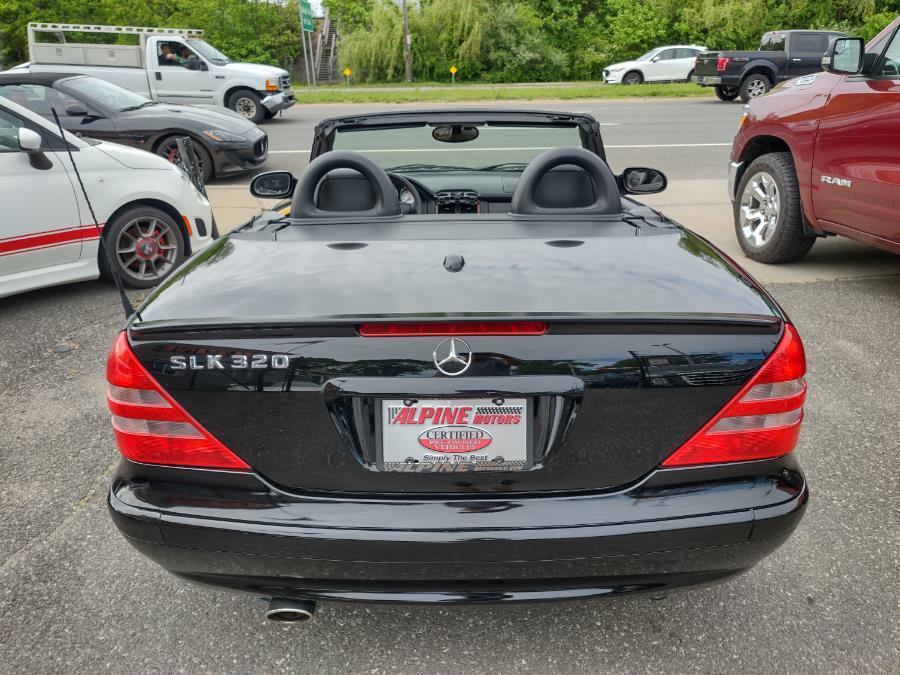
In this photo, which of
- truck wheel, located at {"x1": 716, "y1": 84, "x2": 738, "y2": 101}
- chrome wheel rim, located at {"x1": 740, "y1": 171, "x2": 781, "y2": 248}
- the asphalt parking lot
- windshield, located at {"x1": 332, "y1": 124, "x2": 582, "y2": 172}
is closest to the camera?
the asphalt parking lot

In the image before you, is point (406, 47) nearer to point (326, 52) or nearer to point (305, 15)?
point (305, 15)

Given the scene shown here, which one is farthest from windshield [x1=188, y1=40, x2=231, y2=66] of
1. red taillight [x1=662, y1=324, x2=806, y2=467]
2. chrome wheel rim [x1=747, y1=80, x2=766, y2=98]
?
red taillight [x1=662, y1=324, x2=806, y2=467]

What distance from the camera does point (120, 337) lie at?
1.95 metres

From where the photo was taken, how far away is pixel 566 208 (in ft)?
9.25

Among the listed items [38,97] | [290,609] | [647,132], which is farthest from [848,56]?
[647,132]

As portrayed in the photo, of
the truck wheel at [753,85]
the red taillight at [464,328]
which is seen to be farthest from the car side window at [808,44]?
the red taillight at [464,328]

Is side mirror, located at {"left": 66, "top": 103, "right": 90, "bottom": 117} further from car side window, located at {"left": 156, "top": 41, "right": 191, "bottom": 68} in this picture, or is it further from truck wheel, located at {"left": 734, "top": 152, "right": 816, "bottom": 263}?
truck wheel, located at {"left": 734, "top": 152, "right": 816, "bottom": 263}

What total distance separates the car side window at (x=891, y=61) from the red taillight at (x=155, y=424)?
483 cm

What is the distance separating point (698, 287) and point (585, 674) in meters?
1.13

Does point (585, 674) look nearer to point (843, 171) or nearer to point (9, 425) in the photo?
point (9, 425)

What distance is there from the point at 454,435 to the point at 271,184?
2.09m

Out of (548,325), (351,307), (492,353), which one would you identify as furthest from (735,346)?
(351,307)

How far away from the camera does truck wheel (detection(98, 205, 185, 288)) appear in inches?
225

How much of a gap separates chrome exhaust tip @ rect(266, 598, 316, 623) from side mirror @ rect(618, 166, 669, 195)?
7.84 ft
